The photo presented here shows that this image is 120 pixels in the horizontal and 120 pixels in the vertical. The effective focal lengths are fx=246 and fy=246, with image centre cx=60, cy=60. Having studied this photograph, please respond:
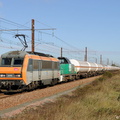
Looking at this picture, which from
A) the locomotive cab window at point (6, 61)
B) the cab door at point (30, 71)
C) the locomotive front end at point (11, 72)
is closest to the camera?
the locomotive front end at point (11, 72)

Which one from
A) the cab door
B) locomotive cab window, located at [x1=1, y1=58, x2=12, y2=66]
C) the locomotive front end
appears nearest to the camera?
the locomotive front end

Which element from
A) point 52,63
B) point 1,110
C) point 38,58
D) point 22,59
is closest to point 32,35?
point 52,63

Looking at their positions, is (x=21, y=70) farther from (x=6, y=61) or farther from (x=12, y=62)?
(x=6, y=61)

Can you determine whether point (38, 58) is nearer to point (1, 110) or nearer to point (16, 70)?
point (16, 70)

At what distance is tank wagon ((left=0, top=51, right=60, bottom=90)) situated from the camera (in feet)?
54.4

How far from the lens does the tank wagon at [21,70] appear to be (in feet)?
54.4

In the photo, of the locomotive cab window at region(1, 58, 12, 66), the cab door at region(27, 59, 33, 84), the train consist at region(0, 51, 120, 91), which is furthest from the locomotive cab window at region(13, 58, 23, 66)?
the cab door at region(27, 59, 33, 84)

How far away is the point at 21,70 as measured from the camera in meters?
16.7

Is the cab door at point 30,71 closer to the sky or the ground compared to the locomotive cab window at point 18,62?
closer to the ground

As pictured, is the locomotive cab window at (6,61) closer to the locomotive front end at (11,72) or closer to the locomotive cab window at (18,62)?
the locomotive front end at (11,72)

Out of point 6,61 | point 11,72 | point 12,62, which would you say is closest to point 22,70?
point 11,72

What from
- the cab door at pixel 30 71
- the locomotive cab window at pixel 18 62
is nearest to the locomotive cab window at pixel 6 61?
the locomotive cab window at pixel 18 62

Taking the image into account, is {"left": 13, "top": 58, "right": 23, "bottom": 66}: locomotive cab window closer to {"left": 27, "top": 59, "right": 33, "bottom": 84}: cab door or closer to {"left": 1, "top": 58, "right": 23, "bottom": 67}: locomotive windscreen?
{"left": 1, "top": 58, "right": 23, "bottom": 67}: locomotive windscreen

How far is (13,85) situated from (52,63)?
6272mm
